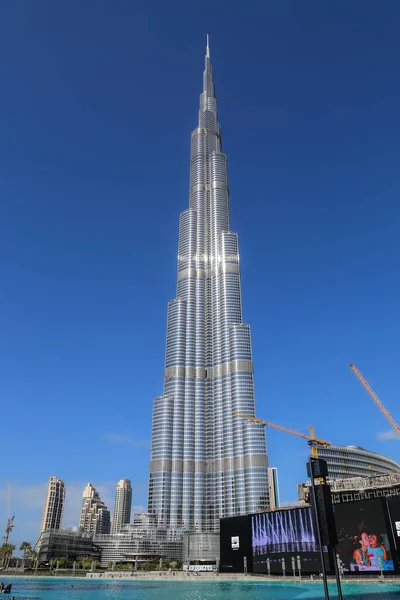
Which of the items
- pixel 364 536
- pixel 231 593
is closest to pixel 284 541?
pixel 364 536

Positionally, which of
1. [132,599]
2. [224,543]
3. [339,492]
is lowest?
[132,599]

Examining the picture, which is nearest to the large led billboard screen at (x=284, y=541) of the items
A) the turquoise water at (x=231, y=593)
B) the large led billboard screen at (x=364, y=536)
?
the turquoise water at (x=231, y=593)

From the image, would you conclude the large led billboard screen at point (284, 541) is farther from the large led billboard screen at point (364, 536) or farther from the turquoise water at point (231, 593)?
the large led billboard screen at point (364, 536)

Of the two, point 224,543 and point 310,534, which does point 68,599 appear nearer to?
point 310,534

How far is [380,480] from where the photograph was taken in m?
172

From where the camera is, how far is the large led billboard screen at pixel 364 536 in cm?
13412

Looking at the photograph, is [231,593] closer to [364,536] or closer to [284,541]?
[364,536]

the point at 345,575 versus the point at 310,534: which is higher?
the point at 310,534

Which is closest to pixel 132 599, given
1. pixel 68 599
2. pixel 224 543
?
pixel 68 599

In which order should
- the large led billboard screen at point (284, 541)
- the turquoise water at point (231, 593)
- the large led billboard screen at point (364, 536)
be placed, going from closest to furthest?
the turquoise water at point (231, 593)
the large led billboard screen at point (364, 536)
the large led billboard screen at point (284, 541)

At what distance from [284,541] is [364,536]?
35991mm

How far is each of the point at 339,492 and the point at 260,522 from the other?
3239cm

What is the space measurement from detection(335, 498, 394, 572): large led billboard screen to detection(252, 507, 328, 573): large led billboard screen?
1519cm

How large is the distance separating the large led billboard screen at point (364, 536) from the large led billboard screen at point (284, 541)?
49.8 ft
